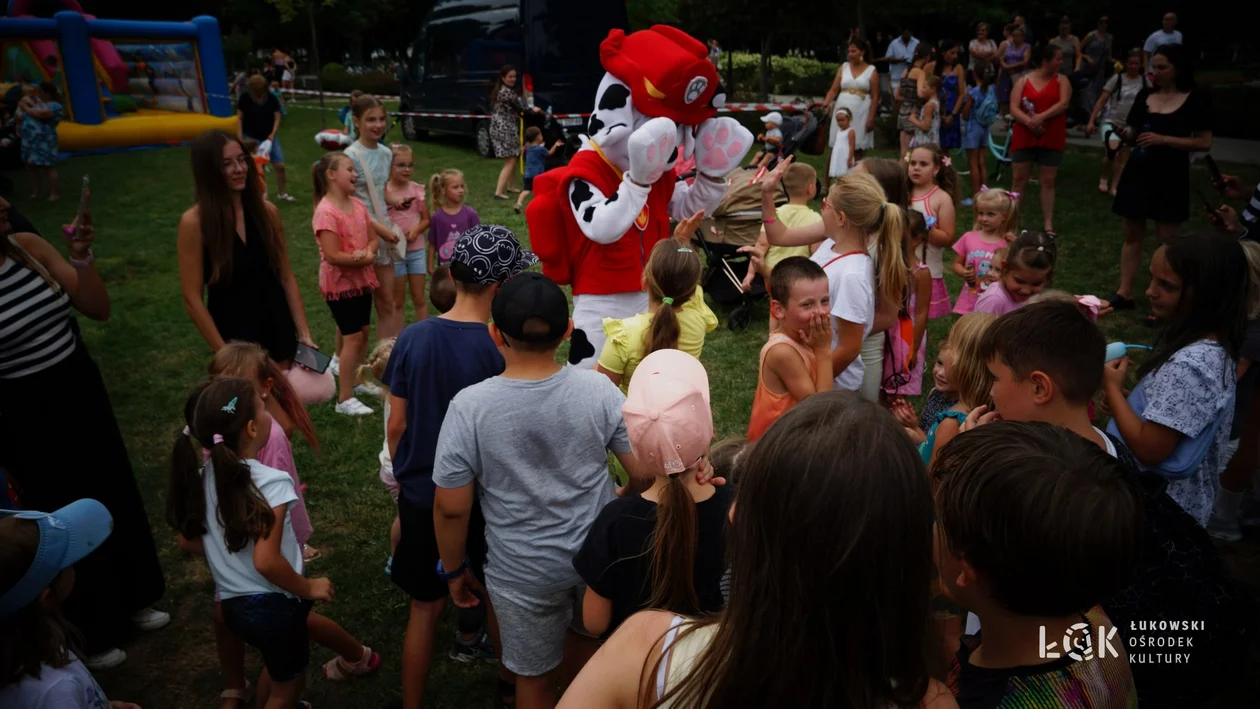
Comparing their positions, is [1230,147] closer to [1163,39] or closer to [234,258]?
[1163,39]

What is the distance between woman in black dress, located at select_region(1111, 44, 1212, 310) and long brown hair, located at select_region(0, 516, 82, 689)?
749cm

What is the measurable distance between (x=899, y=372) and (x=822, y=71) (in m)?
25.5

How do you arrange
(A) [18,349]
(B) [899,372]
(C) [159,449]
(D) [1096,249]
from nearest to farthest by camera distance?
1. (A) [18,349]
2. (B) [899,372]
3. (C) [159,449]
4. (D) [1096,249]

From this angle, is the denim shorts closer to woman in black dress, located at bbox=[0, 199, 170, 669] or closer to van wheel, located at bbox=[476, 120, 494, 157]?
woman in black dress, located at bbox=[0, 199, 170, 669]

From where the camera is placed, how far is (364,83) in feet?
110

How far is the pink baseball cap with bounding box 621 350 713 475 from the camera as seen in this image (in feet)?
6.57

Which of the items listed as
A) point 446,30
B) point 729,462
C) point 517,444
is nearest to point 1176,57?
point 729,462

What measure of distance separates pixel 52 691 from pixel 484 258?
169 centimetres

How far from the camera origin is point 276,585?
2643 millimetres

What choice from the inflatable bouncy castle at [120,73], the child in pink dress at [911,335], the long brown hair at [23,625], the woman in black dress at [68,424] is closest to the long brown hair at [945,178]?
the child in pink dress at [911,335]

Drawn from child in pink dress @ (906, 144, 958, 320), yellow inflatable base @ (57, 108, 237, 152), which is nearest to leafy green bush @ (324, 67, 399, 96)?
yellow inflatable base @ (57, 108, 237, 152)

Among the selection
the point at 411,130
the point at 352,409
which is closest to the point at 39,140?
the point at 411,130

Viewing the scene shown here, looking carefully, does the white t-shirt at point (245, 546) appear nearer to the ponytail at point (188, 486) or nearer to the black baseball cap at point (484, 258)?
the ponytail at point (188, 486)

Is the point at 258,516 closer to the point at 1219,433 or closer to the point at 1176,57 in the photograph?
the point at 1219,433
